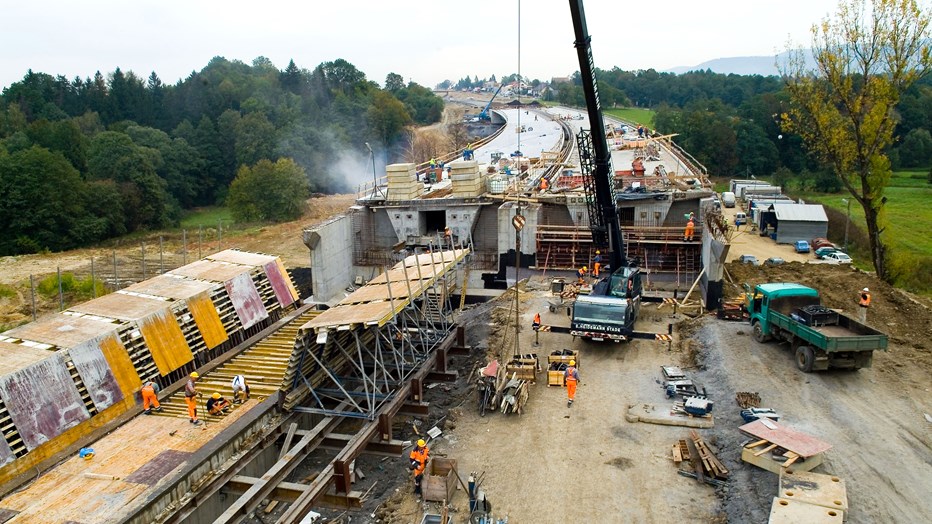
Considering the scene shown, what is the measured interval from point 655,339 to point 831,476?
33.0 ft

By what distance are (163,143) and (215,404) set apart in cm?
7212

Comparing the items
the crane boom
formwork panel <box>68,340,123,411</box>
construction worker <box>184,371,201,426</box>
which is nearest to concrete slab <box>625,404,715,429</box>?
the crane boom

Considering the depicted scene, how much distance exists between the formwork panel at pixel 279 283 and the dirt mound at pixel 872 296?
64.6 ft

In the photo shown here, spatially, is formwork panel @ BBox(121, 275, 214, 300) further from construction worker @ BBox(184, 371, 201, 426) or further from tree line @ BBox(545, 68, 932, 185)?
tree line @ BBox(545, 68, 932, 185)

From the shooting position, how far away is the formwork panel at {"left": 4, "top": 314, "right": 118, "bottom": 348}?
17.2 m

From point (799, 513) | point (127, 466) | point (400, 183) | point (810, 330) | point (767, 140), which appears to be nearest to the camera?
point (799, 513)

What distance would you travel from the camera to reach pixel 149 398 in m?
17.8

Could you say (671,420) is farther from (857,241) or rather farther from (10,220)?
(10,220)

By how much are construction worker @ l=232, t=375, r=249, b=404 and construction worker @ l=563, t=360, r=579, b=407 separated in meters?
9.36

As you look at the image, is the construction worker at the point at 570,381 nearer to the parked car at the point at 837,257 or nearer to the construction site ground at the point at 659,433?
the construction site ground at the point at 659,433

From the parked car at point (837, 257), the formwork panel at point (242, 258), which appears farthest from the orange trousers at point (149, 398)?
the parked car at point (837, 257)

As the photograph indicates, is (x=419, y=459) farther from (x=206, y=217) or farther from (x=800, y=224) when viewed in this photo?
(x=206, y=217)

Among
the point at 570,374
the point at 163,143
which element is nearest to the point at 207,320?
the point at 570,374

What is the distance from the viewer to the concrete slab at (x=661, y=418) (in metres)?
18.0
